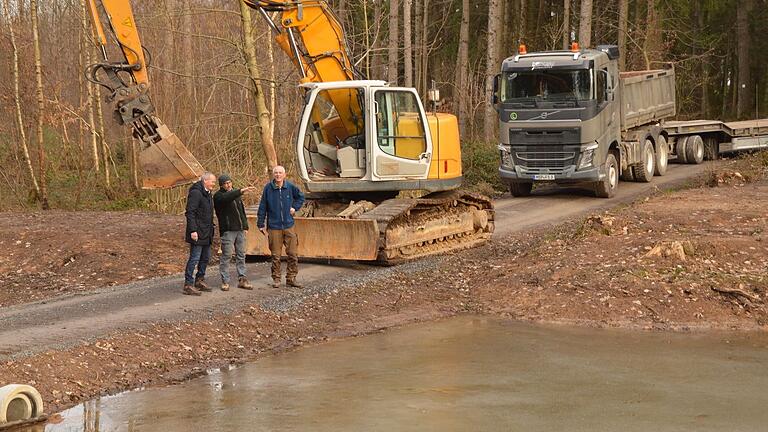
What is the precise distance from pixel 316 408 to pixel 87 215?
1307 centimetres

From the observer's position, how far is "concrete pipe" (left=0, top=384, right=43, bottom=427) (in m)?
8.76

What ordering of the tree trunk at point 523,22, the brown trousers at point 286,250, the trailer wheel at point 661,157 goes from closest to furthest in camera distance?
the brown trousers at point 286,250, the trailer wheel at point 661,157, the tree trunk at point 523,22

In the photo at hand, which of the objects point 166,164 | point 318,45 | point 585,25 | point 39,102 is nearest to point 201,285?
point 166,164

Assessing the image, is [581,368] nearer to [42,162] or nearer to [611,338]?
[611,338]

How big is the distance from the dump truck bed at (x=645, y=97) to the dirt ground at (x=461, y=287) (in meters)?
6.20

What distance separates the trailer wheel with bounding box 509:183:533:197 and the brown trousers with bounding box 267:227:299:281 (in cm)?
1098

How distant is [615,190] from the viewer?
80.7ft

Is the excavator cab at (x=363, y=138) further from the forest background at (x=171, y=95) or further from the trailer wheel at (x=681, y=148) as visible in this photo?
the trailer wheel at (x=681, y=148)

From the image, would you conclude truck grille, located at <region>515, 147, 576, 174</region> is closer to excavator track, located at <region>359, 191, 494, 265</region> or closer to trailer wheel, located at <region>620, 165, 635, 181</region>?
trailer wheel, located at <region>620, 165, 635, 181</region>

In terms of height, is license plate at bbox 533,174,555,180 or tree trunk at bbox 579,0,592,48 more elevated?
tree trunk at bbox 579,0,592,48

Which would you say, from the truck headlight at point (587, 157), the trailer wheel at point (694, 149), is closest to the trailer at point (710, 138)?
the trailer wheel at point (694, 149)

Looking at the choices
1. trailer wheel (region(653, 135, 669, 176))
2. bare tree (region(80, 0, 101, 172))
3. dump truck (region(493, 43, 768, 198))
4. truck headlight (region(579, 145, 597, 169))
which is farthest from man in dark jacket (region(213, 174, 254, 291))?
trailer wheel (region(653, 135, 669, 176))

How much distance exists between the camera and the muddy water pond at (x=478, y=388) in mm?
8914

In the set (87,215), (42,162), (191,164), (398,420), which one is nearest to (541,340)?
(398,420)
